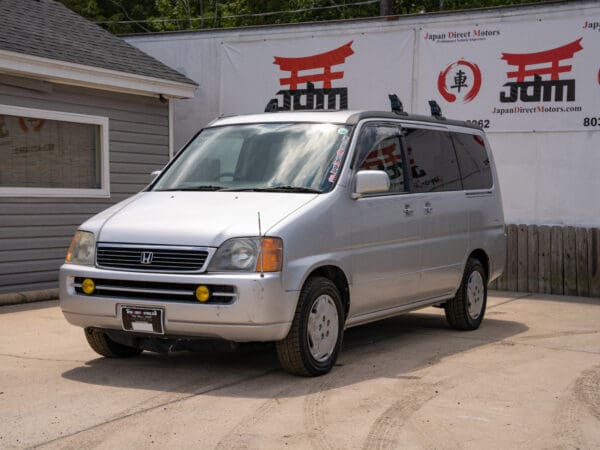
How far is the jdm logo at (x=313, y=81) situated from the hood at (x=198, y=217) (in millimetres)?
8211

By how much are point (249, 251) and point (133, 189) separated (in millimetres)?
8026

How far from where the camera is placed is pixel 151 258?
272 inches

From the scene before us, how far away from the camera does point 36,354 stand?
8.28m

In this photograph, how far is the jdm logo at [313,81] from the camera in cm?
1553

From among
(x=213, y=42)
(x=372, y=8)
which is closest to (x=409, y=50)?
(x=213, y=42)

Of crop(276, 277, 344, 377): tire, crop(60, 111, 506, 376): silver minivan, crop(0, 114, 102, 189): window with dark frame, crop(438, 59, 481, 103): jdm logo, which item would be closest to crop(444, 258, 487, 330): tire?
crop(60, 111, 506, 376): silver minivan

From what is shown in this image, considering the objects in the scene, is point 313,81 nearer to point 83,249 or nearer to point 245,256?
point 83,249

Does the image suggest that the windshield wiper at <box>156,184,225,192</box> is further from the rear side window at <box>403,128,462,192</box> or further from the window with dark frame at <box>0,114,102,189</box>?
the window with dark frame at <box>0,114,102,189</box>

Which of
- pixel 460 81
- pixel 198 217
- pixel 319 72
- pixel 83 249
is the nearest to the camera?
pixel 198 217

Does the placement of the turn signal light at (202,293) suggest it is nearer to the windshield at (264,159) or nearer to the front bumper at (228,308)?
the front bumper at (228,308)

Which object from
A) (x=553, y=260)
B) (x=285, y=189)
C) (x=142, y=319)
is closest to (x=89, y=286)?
(x=142, y=319)

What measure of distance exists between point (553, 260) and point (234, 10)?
80.9 feet

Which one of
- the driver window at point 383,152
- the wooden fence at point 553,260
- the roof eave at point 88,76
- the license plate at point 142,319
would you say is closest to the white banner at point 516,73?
the wooden fence at point 553,260

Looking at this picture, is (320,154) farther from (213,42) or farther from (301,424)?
(213,42)
